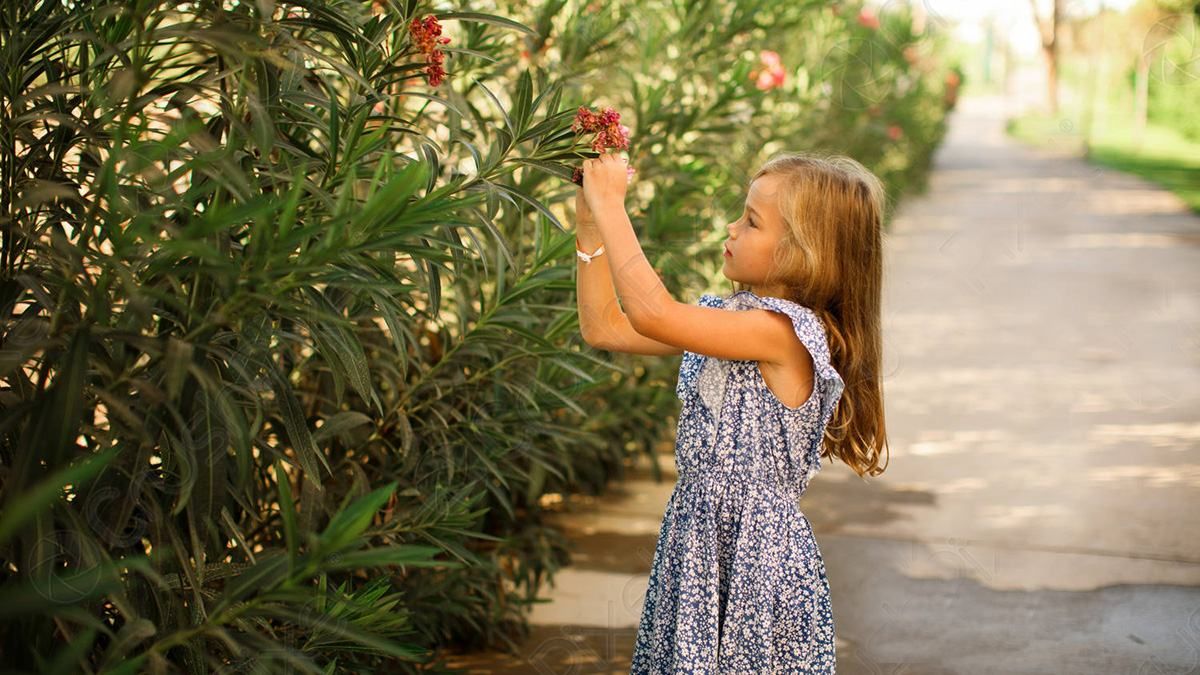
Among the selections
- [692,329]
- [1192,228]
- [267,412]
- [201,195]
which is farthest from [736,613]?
[1192,228]

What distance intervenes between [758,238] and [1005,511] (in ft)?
8.93

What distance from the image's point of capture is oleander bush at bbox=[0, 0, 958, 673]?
1511 mm

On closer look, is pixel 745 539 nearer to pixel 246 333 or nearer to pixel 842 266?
pixel 842 266


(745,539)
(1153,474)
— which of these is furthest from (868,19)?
(745,539)

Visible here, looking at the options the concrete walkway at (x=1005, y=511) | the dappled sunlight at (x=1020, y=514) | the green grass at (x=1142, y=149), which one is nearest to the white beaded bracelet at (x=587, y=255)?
the concrete walkway at (x=1005, y=511)

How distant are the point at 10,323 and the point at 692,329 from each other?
1072 millimetres

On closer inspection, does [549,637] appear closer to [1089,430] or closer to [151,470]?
[151,470]

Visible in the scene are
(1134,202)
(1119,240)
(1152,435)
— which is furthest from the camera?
(1134,202)

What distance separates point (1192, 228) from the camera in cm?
1256

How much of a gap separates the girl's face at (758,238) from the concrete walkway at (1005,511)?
41 centimetres

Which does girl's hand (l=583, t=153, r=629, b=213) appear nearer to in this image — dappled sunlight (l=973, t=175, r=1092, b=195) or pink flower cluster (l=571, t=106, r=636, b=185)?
pink flower cluster (l=571, t=106, r=636, b=185)

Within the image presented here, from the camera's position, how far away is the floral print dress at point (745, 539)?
7.45 ft

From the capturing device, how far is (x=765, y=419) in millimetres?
2307

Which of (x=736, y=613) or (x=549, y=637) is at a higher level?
(x=736, y=613)
